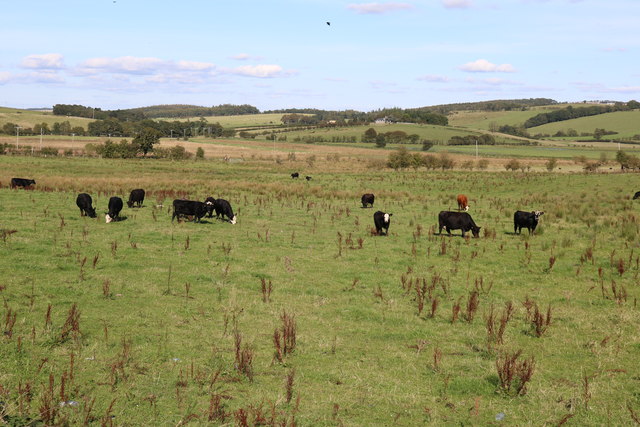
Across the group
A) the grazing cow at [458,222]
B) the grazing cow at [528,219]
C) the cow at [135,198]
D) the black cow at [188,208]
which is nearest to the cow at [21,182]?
the cow at [135,198]

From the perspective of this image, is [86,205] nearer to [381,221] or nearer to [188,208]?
[188,208]

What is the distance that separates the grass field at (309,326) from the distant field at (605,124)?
165939mm

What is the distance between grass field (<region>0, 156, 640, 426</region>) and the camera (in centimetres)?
723

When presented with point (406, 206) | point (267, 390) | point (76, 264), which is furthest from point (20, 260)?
point (406, 206)

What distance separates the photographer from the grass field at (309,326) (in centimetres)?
723

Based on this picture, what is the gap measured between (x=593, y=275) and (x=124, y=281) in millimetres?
13617

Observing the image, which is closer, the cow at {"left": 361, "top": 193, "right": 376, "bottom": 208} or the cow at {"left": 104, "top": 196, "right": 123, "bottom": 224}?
the cow at {"left": 104, "top": 196, "right": 123, "bottom": 224}

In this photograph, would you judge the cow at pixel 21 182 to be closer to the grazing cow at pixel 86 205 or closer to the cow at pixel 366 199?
the grazing cow at pixel 86 205

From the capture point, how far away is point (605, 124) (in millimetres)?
176375

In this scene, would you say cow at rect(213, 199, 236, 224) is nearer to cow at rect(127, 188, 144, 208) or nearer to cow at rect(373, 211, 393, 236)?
cow at rect(127, 188, 144, 208)

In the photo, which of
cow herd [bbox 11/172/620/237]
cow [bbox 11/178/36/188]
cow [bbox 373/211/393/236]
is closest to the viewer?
cow [bbox 373/211/393/236]

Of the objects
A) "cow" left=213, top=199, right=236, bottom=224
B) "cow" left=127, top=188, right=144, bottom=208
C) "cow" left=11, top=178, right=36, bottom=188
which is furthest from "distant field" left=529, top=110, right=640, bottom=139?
"cow" left=11, top=178, right=36, bottom=188

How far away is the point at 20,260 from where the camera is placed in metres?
14.2

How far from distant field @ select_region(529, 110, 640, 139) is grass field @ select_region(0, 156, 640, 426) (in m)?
166
